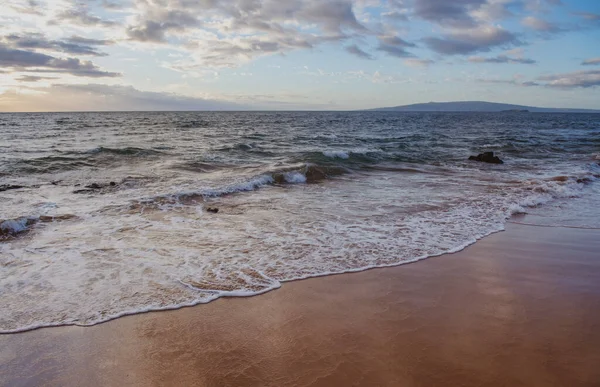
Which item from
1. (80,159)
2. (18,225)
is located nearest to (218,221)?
(18,225)

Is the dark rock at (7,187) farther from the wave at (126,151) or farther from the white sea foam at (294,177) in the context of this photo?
the white sea foam at (294,177)

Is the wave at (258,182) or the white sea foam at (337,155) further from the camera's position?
the white sea foam at (337,155)

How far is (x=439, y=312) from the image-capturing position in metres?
4.38

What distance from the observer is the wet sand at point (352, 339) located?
3309 mm

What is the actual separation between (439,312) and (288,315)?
64.5 inches

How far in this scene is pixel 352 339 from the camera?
12.6 feet

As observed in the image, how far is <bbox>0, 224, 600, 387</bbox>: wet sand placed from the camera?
3309 millimetres

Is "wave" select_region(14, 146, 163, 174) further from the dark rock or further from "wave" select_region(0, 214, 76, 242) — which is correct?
"wave" select_region(0, 214, 76, 242)

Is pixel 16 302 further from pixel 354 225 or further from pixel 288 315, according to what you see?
pixel 354 225

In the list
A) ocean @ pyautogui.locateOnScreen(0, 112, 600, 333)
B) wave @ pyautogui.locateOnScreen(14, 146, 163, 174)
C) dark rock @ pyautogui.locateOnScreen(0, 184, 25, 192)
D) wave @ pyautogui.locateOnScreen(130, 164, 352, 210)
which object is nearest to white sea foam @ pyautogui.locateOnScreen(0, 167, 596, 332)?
ocean @ pyautogui.locateOnScreen(0, 112, 600, 333)

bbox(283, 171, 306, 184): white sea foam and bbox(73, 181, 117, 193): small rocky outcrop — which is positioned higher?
bbox(283, 171, 306, 184): white sea foam

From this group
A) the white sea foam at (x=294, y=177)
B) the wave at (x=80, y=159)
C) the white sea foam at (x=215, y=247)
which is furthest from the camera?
the wave at (x=80, y=159)

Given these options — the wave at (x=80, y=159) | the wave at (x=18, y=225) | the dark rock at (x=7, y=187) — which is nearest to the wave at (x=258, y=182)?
the wave at (x=18, y=225)

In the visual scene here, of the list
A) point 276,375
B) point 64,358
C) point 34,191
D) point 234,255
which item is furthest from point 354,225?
point 34,191
